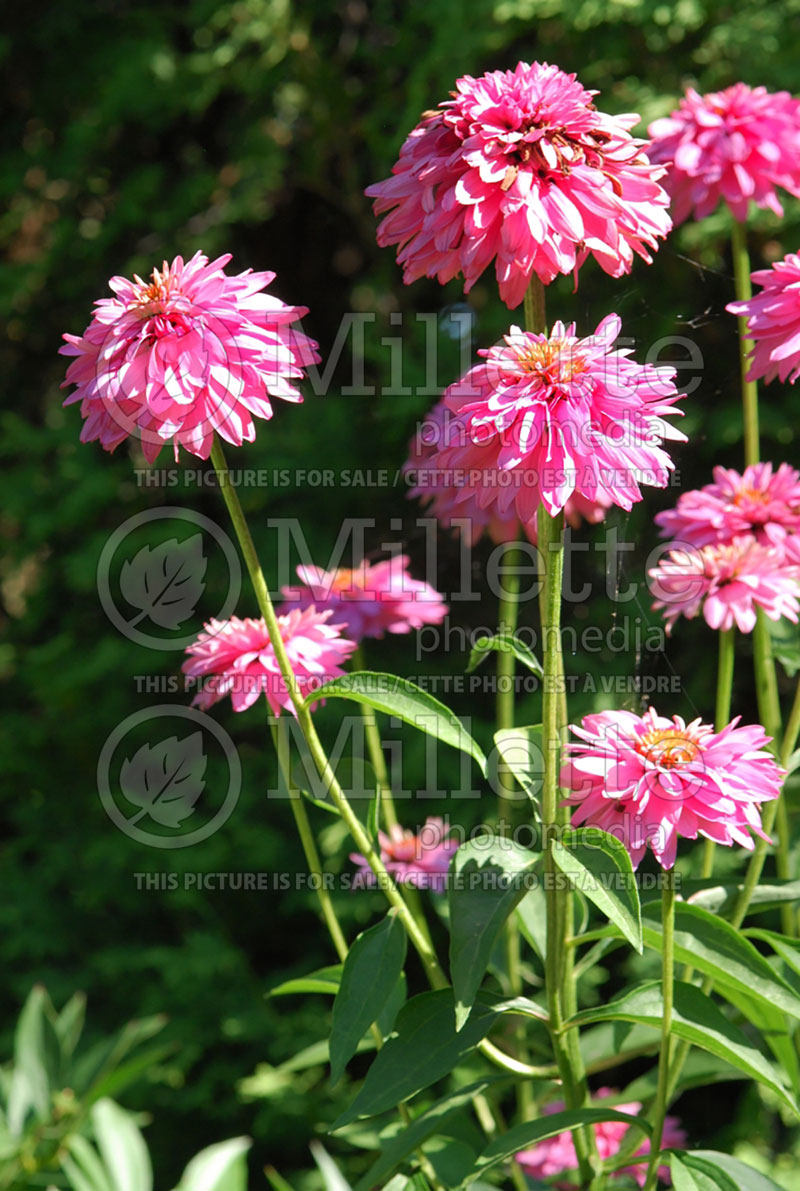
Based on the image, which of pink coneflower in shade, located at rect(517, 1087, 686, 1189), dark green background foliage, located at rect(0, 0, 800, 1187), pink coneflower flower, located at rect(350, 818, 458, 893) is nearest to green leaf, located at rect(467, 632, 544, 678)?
pink coneflower flower, located at rect(350, 818, 458, 893)

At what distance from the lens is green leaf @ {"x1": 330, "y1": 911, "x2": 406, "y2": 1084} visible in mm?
632

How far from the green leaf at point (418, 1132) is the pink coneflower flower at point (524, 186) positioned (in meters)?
0.50

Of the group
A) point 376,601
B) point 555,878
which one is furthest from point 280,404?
point 555,878

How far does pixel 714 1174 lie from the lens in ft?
2.21

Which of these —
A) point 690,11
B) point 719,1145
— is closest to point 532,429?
point 690,11

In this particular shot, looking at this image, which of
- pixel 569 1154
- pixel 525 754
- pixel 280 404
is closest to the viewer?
pixel 525 754

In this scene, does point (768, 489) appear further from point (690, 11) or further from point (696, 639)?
point (690, 11)

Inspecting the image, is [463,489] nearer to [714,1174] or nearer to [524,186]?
[524,186]

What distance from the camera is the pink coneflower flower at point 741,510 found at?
0.84 m

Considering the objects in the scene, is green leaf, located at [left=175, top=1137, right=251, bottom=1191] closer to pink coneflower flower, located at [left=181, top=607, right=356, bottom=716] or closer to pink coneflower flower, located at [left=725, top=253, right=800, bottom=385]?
pink coneflower flower, located at [left=181, top=607, right=356, bottom=716]

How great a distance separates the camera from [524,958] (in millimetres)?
1375

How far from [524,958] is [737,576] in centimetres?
74

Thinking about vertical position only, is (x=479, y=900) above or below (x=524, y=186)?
below

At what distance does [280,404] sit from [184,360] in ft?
3.70
